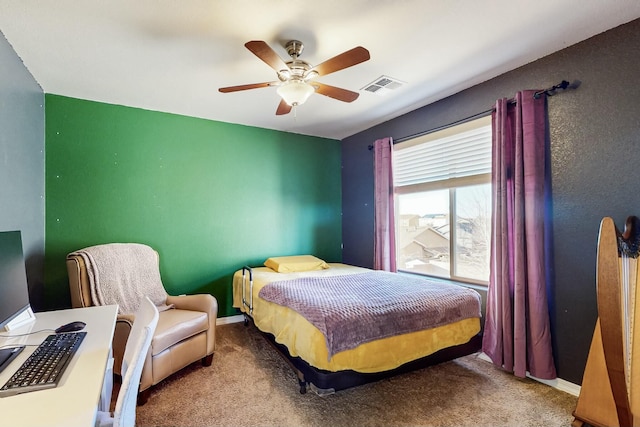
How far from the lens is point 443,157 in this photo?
3.17 m

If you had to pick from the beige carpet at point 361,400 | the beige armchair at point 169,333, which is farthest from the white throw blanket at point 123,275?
the beige carpet at point 361,400

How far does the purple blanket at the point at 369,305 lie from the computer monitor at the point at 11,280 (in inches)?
57.0

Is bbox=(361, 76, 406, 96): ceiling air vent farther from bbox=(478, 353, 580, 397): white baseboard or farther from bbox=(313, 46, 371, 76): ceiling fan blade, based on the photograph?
bbox=(478, 353, 580, 397): white baseboard

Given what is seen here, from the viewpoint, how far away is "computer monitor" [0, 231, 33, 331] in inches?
50.9

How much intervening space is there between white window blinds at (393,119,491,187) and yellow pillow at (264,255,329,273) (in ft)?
4.59

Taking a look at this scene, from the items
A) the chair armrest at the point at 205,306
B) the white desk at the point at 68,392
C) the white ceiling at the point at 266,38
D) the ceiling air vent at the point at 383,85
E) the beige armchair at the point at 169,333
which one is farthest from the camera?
the ceiling air vent at the point at 383,85

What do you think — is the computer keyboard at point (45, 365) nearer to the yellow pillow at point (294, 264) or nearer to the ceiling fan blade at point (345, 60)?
the ceiling fan blade at point (345, 60)

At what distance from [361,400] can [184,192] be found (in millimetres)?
2776

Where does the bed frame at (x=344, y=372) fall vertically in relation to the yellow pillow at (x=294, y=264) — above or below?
below

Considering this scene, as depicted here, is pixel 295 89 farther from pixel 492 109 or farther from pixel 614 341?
pixel 614 341

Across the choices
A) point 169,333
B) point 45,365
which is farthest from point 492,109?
point 45,365

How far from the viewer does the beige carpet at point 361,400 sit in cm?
186

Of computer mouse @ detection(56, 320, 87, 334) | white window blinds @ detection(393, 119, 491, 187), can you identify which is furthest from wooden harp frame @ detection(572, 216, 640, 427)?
computer mouse @ detection(56, 320, 87, 334)

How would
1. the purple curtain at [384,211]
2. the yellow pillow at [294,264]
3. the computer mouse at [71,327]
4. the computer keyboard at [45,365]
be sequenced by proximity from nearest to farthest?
the computer keyboard at [45,365], the computer mouse at [71,327], the yellow pillow at [294,264], the purple curtain at [384,211]
